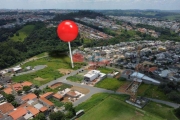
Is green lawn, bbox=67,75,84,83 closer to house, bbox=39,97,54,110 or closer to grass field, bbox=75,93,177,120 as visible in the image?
grass field, bbox=75,93,177,120

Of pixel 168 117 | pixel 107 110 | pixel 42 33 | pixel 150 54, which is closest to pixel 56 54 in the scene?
pixel 42 33

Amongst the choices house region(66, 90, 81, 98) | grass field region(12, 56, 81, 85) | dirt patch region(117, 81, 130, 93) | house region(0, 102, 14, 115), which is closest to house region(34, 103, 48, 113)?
house region(0, 102, 14, 115)

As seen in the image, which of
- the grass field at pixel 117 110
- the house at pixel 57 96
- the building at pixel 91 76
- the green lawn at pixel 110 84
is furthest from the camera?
the building at pixel 91 76

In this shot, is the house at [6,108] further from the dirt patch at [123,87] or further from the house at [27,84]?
the dirt patch at [123,87]

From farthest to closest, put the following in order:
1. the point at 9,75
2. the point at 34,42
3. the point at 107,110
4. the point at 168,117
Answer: the point at 34,42
the point at 9,75
the point at 107,110
the point at 168,117

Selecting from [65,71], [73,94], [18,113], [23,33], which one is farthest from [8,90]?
[23,33]

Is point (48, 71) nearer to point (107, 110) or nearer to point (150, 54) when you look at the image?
point (107, 110)

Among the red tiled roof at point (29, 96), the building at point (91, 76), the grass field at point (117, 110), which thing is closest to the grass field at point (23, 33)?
the building at point (91, 76)
